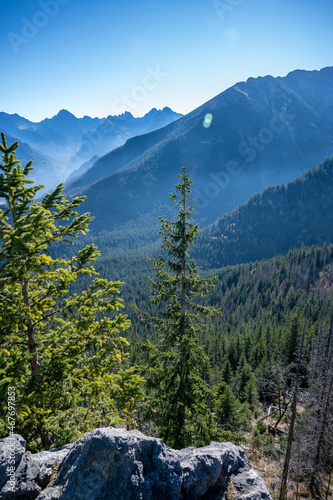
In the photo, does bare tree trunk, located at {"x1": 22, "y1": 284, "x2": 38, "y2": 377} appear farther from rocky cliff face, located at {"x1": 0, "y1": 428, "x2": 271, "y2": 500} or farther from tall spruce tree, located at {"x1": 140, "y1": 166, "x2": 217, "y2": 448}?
tall spruce tree, located at {"x1": 140, "y1": 166, "x2": 217, "y2": 448}

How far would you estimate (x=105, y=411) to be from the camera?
26.9ft

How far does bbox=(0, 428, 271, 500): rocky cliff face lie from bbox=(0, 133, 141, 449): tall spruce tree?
1.43m

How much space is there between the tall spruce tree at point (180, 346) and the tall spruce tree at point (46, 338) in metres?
4.25

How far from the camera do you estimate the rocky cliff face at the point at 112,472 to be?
5301 mm

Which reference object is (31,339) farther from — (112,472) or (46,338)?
(112,472)

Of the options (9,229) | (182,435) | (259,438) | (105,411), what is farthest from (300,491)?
(9,229)

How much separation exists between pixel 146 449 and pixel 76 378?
3085 millimetres

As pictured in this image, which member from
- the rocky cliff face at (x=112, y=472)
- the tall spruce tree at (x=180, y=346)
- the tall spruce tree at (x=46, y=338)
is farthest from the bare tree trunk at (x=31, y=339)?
the tall spruce tree at (x=180, y=346)

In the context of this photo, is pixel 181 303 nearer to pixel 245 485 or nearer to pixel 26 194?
pixel 245 485

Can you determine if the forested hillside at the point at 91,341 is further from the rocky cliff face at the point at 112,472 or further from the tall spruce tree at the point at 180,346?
the rocky cliff face at the point at 112,472

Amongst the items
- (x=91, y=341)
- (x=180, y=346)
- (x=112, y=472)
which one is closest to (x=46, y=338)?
(x=91, y=341)

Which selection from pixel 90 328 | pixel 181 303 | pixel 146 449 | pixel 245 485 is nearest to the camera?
pixel 146 449

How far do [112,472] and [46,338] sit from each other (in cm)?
478

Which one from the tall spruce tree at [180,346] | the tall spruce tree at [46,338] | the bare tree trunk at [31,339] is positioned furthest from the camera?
the tall spruce tree at [180,346]
